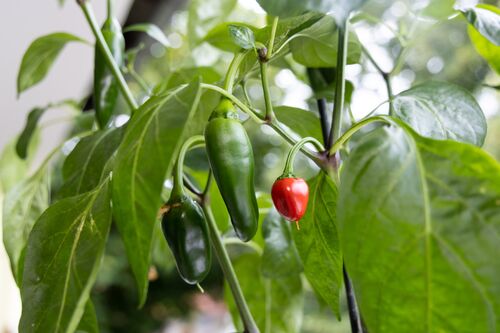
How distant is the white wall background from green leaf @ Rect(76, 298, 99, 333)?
888mm

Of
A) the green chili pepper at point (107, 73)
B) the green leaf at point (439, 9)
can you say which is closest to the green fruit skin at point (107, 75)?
the green chili pepper at point (107, 73)

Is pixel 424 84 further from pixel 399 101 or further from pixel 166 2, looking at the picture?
pixel 166 2

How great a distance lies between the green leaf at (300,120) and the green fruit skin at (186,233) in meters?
0.14

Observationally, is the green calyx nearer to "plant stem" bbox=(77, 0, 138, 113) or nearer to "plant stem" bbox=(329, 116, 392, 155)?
"plant stem" bbox=(329, 116, 392, 155)

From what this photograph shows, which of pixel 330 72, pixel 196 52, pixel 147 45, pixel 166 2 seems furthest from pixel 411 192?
pixel 147 45

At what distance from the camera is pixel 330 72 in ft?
2.07

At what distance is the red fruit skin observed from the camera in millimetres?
426

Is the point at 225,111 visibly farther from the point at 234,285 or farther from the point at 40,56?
the point at 40,56

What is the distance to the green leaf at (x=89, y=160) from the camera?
529 mm

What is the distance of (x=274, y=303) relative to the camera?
734 millimetres

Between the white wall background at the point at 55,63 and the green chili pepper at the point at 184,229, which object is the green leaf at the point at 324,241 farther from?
the white wall background at the point at 55,63

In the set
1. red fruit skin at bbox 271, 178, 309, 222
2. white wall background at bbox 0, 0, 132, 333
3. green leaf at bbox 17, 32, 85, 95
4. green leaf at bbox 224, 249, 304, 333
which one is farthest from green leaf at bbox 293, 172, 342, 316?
white wall background at bbox 0, 0, 132, 333

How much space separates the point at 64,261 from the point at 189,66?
1.39 ft

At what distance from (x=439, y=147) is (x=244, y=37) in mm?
177
